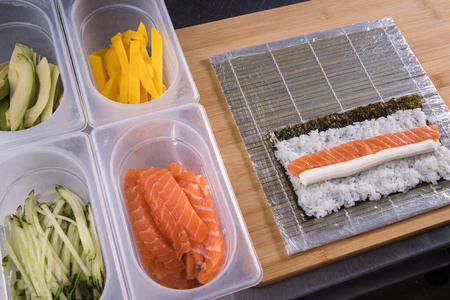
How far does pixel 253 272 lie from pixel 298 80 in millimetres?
878

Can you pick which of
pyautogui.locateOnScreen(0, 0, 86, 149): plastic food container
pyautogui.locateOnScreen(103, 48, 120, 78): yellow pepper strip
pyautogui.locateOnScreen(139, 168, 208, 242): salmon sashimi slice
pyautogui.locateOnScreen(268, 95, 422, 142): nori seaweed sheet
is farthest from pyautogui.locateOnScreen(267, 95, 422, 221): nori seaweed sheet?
pyautogui.locateOnScreen(0, 0, 86, 149): plastic food container

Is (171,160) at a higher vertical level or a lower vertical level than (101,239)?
higher

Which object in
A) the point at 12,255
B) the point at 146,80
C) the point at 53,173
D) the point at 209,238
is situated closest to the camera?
the point at 12,255

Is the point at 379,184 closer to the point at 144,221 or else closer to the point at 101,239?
the point at 144,221

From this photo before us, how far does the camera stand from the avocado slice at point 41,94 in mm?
1456

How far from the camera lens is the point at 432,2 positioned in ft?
6.64

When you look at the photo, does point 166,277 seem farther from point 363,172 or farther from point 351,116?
point 351,116

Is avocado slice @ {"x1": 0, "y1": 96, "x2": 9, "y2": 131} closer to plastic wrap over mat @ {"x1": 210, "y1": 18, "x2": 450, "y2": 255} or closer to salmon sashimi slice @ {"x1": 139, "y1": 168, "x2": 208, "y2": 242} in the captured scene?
salmon sashimi slice @ {"x1": 139, "y1": 168, "x2": 208, "y2": 242}

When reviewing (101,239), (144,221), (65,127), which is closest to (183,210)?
(144,221)

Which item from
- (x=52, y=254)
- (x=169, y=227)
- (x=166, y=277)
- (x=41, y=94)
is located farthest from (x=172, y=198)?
(x=41, y=94)

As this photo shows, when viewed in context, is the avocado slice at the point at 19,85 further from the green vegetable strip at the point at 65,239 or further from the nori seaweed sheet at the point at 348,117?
the nori seaweed sheet at the point at 348,117

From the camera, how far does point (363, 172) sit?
5.22 feet

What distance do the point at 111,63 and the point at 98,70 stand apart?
0.19ft

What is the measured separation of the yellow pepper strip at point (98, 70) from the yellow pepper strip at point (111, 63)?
0.7 inches
